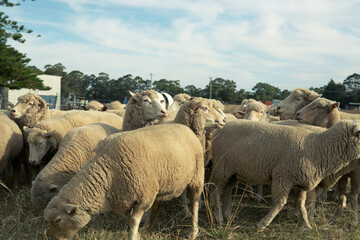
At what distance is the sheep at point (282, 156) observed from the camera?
3.76 m

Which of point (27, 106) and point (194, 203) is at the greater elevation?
point (27, 106)

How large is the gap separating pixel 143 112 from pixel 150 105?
0.45ft

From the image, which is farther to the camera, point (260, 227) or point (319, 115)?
point (319, 115)

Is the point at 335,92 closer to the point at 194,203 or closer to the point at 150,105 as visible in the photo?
the point at 150,105

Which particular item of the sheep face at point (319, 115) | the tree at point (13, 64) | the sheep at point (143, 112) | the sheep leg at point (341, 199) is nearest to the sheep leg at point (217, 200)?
the sheep at point (143, 112)

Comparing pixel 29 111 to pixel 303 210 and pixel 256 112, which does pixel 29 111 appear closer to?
pixel 256 112

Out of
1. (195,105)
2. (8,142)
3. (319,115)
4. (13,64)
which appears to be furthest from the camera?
(13,64)

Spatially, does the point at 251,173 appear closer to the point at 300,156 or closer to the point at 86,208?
the point at 300,156

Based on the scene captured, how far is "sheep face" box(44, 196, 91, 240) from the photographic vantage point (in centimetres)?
281

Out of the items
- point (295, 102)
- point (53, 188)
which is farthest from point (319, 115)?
point (53, 188)

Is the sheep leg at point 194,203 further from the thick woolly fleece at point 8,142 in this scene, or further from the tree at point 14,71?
the tree at point 14,71

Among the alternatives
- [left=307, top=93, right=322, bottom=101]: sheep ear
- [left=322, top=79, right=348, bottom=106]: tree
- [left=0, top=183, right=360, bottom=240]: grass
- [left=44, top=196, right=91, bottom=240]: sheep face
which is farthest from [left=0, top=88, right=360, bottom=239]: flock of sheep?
[left=322, top=79, right=348, bottom=106]: tree

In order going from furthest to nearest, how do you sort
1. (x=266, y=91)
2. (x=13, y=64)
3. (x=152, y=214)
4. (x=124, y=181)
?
(x=266, y=91) < (x=13, y=64) < (x=152, y=214) < (x=124, y=181)

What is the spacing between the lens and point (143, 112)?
15.6 ft
